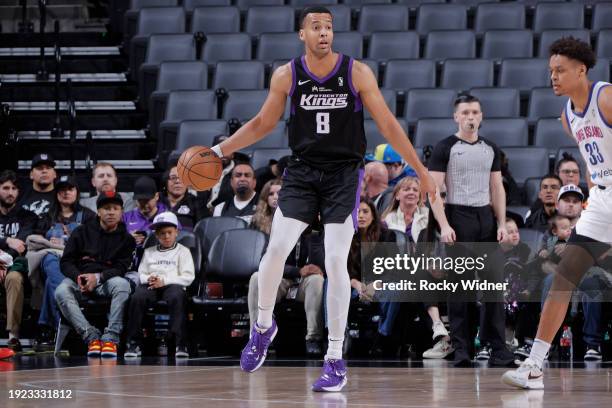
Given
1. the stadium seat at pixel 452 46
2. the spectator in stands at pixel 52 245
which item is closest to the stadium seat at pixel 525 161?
the stadium seat at pixel 452 46

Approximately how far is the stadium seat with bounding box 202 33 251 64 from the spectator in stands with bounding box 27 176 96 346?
3.09 meters

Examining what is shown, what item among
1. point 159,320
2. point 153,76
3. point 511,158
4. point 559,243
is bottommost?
point 159,320

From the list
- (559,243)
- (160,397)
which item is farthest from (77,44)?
(160,397)

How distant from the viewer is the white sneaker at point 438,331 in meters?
7.82

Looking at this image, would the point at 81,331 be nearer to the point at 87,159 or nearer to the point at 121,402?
the point at 87,159

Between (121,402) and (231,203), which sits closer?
(121,402)

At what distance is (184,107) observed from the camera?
11.0 meters

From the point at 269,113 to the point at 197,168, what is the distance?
46 cm

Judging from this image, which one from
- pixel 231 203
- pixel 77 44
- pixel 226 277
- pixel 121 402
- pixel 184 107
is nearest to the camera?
pixel 121 402

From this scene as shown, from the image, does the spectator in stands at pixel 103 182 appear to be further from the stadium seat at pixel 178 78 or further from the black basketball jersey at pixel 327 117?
the black basketball jersey at pixel 327 117

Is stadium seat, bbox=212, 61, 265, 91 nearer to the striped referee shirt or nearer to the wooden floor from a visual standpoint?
the striped referee shirt

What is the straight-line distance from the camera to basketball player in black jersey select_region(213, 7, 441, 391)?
16.8ft

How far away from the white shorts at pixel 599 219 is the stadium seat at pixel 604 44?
6.39 metres

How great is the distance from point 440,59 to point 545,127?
5.28 feet
